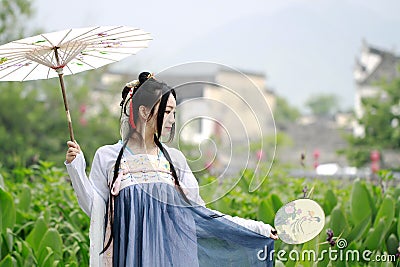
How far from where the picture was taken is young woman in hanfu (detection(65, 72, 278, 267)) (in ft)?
7.77

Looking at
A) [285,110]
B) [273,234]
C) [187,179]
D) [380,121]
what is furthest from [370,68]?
[285,110]

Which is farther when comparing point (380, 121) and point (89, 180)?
point (380, 121)

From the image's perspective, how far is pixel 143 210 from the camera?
239 cm

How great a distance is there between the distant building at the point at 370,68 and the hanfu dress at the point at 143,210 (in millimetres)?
25759

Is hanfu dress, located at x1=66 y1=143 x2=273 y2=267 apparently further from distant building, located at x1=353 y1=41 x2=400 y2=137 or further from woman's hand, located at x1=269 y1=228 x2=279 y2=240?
distant building, located at x1=353 y1=41 x2=400 y2=137

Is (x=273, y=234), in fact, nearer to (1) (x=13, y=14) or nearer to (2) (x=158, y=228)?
(2) (x=158, y=228)

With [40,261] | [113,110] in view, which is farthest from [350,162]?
[40,261]

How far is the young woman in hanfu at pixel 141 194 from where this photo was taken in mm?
2367

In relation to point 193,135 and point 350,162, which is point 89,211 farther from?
point 350,162

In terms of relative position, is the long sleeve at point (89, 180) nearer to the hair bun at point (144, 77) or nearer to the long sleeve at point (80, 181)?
the long sleeve at point (80, 181)

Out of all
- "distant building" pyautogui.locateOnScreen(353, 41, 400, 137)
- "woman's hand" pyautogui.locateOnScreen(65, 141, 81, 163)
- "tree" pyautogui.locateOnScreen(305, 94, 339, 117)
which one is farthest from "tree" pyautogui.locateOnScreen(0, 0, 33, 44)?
"tree" pyautogui.locateOnScreen(305, 94, 339, 117)

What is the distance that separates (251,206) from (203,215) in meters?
1.64

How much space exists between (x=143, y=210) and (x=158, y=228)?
7cm

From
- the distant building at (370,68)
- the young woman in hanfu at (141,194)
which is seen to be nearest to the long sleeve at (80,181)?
the young woman in hanfu at (141,194)
